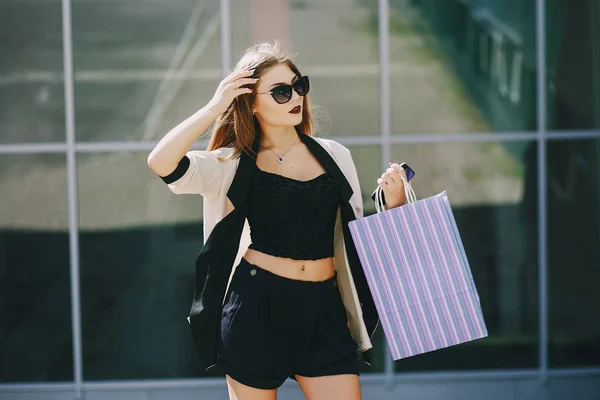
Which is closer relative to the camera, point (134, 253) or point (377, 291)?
point (377, 291)

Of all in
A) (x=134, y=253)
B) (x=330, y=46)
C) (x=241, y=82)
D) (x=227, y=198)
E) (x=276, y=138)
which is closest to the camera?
(x=241, y=82)

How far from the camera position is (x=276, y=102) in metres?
3.54

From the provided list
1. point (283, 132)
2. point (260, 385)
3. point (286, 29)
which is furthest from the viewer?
point (286, 29)

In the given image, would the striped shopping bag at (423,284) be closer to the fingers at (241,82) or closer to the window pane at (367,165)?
the fingers at (241,82)

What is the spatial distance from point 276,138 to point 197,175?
0.39 metres

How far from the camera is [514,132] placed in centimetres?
611

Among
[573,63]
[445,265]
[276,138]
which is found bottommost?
[445,265]

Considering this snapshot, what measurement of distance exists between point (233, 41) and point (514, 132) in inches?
71.6

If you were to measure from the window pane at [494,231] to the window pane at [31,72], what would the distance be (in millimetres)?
2138

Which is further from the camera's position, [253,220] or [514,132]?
[514,132]

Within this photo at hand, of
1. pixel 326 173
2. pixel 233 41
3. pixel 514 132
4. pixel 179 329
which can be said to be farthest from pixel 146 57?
pixel 326 173

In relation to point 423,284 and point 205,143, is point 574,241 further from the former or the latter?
point 423,284

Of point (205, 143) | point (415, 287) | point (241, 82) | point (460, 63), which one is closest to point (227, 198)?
point (241, 82)

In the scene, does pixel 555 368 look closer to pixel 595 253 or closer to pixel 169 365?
pixel 595 253
